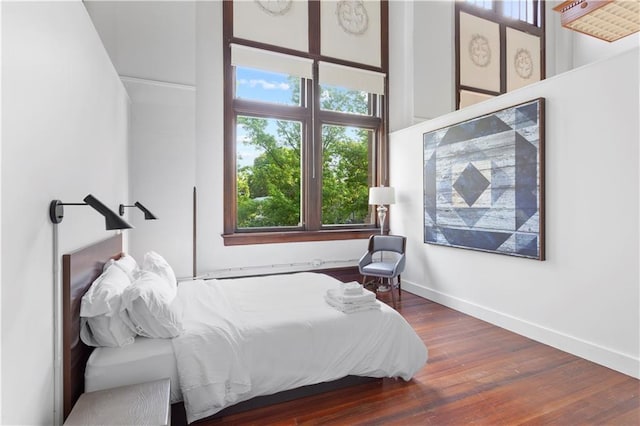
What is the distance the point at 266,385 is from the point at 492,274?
270 centimetres

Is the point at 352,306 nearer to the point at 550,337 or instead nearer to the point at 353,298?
the point at 353,298

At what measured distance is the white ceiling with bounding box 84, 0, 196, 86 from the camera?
11.9 feet

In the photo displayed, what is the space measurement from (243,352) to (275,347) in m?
0.19

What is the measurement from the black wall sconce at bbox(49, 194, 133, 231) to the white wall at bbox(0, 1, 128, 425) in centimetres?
4

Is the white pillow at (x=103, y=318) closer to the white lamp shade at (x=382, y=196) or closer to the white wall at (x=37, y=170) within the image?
the white wall at (x=37, y=170)

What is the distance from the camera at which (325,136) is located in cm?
505

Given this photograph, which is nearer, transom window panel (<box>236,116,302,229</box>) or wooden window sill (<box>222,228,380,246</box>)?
wooden window sill (<box>222,228,380,246</box>)

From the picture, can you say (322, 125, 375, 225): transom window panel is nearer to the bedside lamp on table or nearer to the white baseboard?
the bedside lamp on table

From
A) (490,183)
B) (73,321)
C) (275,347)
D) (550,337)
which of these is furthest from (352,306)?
(490,183)

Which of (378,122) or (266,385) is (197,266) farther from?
(378,122)

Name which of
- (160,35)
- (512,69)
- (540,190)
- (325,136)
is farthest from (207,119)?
(512,69)

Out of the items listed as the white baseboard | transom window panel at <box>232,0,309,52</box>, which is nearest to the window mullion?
transom window panel at <box>232,0,309,52</box>

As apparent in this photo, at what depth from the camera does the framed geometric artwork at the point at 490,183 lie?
3107 millimetres

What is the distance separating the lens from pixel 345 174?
523 centimetres
